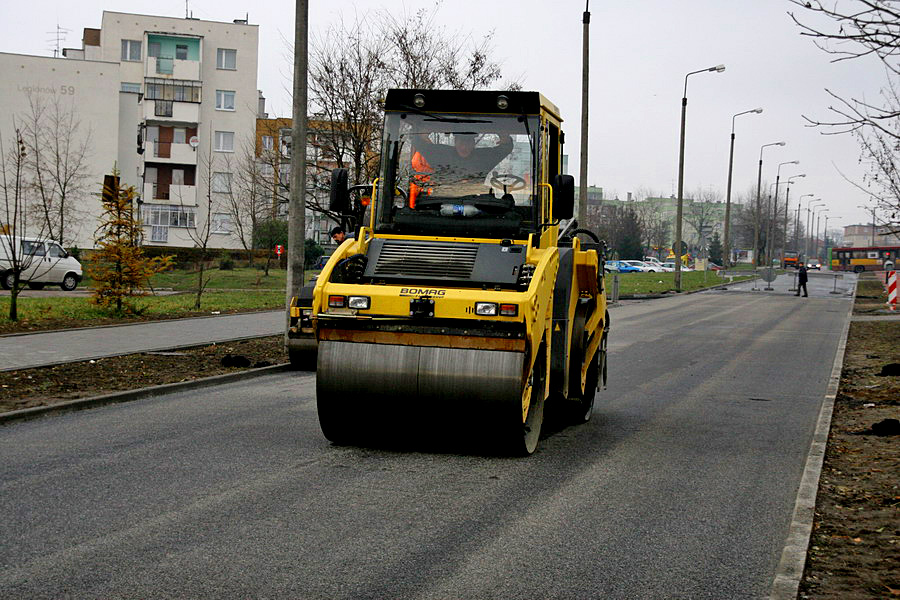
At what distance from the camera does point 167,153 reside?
69812mm

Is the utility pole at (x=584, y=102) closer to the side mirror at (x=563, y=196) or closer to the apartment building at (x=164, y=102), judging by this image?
the side mirror at (x=563, y=196)

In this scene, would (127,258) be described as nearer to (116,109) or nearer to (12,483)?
(12,483)

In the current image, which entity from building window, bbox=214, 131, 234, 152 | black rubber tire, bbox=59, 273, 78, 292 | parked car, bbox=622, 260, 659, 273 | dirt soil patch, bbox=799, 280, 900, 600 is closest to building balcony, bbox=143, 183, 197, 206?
building window, bbox=214, 131, 234, 152

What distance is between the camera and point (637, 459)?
9.46 metres

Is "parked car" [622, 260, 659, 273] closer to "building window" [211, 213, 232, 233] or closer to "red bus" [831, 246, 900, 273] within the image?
Result: "red bus" [831, 246, 900, 273]

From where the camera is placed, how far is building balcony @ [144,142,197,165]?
6969 cm

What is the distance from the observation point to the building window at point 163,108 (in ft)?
228

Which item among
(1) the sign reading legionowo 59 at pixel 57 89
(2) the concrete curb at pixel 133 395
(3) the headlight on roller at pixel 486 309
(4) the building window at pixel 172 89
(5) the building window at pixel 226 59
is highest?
(5) the building window at pixel 226 59

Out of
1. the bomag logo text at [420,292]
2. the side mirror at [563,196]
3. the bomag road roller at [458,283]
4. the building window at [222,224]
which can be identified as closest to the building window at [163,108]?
the building window at [222,224]

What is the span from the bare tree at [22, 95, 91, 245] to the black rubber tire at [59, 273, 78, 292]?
1632 mm

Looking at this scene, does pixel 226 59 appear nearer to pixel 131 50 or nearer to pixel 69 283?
pixel 131 50

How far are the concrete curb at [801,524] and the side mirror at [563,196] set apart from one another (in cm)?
309

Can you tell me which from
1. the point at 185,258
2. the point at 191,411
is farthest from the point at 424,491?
the point at 185,258

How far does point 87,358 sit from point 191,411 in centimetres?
438
